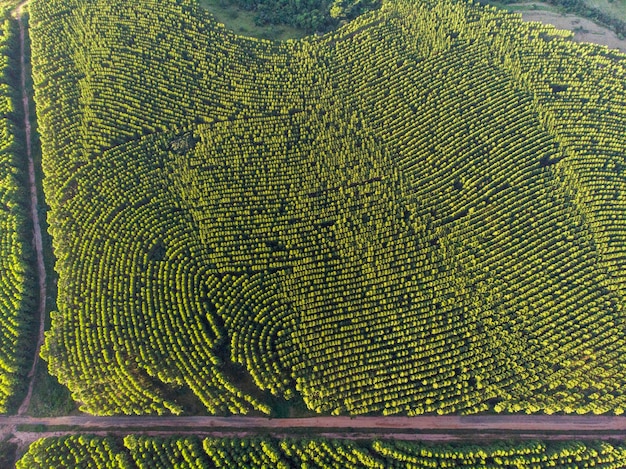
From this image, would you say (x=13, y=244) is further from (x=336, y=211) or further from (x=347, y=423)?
(x=347, y=423)

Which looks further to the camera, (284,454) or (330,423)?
(330,423)

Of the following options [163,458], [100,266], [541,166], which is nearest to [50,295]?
[100,266]

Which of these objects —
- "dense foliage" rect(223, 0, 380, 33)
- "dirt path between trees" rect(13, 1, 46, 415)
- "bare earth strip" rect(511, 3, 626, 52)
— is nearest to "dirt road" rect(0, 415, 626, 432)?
"dirt path between trees" rect(13, 1, 46, 415)

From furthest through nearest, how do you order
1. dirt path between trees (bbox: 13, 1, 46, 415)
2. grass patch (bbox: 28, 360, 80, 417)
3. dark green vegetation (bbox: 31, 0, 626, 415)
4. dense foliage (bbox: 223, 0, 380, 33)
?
dense foliage (bbox: 223, 0, 380, 33)
dirt path between trees (bbox: 13, 1, 46, 415)
dark green vegetation (bbox: 31, 0, 626, 415)
grass patch (bbox: 28, 360, 80, 417)

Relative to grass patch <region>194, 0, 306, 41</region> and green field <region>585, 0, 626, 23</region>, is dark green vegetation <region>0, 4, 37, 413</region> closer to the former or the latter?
grass patch <region>194, 0, 306, 41</region>

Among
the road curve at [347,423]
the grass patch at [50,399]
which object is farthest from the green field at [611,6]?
the grass patch at [50,399]

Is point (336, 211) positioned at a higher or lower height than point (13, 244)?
higher

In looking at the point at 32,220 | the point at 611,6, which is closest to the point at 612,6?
the point at 611,6
